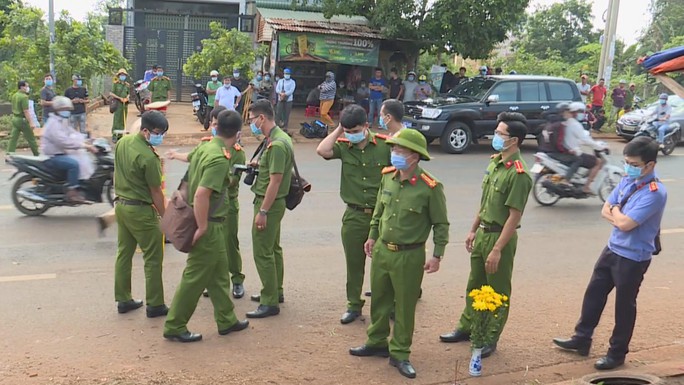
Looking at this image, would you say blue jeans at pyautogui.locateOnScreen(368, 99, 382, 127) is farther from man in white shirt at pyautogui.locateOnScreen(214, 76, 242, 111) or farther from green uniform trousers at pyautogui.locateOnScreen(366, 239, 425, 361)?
green uniform trousers at pyautogui.locateOnScreen(366, 239, 425, 361)

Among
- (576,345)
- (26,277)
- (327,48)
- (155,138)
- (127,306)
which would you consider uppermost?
(327,48)

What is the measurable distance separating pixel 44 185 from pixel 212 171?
5178 mm

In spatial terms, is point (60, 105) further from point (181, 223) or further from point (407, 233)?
point (407, 233)

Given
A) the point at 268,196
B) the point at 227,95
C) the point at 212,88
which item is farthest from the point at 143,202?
the point at 212,88

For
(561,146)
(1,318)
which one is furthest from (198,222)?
(561,146)

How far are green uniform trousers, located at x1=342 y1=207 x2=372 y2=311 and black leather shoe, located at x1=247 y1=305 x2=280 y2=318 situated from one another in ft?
2.29

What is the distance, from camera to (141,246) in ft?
19.0

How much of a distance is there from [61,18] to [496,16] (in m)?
11.4

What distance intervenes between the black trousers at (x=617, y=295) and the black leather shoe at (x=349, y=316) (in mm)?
1863

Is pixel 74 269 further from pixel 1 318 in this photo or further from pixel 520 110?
pixel 520 110

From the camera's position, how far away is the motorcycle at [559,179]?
10867 mm

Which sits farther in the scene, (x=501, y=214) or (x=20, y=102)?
(x=20, y=102)

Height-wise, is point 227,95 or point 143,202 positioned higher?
point 143,202

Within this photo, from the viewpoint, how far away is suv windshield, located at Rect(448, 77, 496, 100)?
16.4 meters
